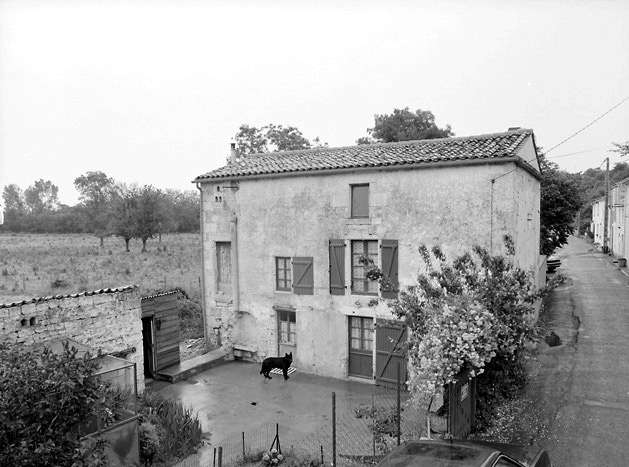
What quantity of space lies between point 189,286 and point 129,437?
17316 mm

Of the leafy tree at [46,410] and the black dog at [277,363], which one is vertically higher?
the leafy tree at [46,410]

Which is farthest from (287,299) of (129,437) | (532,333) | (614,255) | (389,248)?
(614,255)

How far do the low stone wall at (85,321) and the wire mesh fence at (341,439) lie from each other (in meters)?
3.71

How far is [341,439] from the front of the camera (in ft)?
32.4

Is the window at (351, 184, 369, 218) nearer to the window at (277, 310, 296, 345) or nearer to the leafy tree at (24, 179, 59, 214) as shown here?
the window at (277, 310, 296, 345)

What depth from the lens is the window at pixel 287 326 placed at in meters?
15.0

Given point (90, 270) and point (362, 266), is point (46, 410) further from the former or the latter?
point (90, 270)

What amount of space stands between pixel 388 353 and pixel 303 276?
353 centimetres

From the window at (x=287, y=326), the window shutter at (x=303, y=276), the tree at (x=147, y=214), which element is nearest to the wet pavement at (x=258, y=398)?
the window at (x=287, y=326)

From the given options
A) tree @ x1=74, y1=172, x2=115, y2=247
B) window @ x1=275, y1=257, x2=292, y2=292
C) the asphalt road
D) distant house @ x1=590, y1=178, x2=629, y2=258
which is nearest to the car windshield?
the asphalt road

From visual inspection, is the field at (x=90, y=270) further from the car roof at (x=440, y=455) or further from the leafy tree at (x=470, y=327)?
the car roof at (x=440, y=455)

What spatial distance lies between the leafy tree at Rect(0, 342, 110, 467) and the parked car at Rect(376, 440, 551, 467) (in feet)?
12.4

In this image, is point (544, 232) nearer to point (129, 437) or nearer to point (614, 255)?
point (614, 255)

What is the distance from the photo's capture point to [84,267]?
30.0 metres
